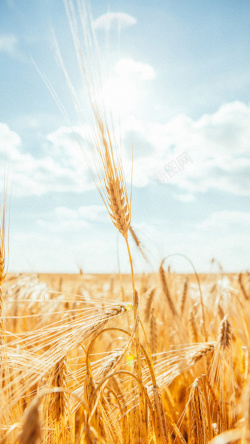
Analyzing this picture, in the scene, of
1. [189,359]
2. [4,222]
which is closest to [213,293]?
[189,359]

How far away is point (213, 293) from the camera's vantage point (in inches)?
134

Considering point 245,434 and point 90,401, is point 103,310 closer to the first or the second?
point 90,401

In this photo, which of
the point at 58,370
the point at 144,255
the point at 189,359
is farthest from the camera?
the point at 144,255

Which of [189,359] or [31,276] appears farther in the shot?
[31,276]

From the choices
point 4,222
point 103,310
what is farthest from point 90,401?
point 4,222

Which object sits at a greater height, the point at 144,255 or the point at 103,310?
the point at 144,255

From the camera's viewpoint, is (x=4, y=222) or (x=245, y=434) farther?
(x=4, y=222)

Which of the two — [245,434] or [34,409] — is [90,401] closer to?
[34,409]

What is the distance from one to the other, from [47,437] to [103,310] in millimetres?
454

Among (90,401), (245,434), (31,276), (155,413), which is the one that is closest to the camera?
(245,434)

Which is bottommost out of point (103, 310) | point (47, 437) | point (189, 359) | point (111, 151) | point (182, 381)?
point (182, 381)

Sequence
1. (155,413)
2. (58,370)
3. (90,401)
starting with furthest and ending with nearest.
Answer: (155,413) < (58,370) < (90,401)

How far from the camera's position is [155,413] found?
1211 millimetres

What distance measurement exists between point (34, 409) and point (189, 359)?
927mm
